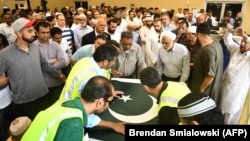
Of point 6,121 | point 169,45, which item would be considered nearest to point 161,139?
point 169,45

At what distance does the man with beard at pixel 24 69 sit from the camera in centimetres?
218

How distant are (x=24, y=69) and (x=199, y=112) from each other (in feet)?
A: 5.89

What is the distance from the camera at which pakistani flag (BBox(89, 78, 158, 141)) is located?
1709 mm

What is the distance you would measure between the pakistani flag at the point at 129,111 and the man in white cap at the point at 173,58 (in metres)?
0.73

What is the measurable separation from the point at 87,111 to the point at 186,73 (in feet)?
6.27

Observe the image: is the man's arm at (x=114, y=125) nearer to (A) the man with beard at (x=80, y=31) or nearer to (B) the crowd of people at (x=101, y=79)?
(B) the crowd of people at (x=101, y=79)

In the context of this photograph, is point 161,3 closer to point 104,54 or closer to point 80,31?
point 80,31

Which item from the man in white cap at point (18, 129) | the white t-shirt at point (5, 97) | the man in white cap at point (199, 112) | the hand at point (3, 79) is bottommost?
the white t-shirt at point (5, 97)

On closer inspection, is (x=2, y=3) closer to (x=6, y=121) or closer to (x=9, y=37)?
(x=9, y=37)

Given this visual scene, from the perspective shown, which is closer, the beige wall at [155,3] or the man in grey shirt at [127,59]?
the man in grey shirt at [127,59]

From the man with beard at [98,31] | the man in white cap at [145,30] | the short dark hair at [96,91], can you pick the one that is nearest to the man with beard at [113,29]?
the man with beard at [98,31]

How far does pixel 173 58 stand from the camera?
3.02 m

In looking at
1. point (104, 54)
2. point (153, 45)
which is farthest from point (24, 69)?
point (153, 45)

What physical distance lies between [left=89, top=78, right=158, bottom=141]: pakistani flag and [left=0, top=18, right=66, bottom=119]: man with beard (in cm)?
93
